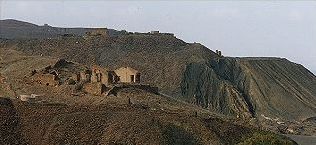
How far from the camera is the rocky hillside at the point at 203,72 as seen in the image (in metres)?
62.2

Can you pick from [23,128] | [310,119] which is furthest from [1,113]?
[310,119]

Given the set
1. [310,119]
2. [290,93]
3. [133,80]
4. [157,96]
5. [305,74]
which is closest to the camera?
[157,96]

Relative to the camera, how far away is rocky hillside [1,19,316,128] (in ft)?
204

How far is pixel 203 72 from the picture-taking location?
68.3 meters

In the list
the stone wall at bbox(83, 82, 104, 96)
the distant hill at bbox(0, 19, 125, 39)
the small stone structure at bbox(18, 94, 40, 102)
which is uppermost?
the distant hill at bbox(0, 19, 125, 39)

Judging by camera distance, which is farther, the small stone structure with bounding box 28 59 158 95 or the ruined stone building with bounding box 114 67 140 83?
the ruined stone building with bounding box 114 67 140 83

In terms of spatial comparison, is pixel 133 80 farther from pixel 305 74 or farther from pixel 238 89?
pixel 305 74

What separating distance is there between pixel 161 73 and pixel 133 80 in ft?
62.8

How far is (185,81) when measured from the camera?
67500mm

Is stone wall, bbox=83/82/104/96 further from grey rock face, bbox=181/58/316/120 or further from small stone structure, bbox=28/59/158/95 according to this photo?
grey rock face, bbox=181/58/316/120

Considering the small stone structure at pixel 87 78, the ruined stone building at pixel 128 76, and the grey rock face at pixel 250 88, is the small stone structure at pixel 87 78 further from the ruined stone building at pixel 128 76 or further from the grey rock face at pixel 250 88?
the grey rock face at pixel 250 88

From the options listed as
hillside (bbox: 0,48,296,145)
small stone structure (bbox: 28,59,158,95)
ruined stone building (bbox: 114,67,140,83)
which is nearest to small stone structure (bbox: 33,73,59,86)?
small stone structure (bbox: 28,59,158,95)

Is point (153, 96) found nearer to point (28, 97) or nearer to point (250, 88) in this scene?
point (28, 97)

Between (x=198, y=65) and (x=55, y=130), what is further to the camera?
(x=198, y=65)
